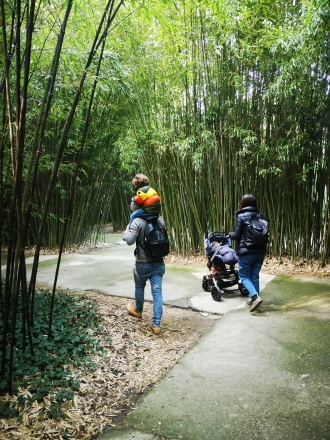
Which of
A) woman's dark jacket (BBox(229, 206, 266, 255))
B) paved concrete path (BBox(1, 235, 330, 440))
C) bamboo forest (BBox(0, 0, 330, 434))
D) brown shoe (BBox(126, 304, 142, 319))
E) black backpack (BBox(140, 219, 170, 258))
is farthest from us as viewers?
bamboo forest (BBox(0, 0, 330, 434))

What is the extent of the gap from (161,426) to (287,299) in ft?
7.18

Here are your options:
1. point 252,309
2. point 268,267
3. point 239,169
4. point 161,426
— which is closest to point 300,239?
point 268,267

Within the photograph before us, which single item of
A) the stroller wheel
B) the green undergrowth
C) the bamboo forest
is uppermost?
the bamboo forest

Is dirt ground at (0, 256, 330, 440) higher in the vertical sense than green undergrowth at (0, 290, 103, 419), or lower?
lower

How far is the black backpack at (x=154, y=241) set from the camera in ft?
8.05

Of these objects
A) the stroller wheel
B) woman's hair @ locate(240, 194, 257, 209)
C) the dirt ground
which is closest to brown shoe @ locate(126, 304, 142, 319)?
the dirt ground

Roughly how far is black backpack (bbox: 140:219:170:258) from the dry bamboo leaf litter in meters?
0.68

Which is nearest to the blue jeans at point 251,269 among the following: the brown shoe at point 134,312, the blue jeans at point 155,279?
the blue jeans at point 155,279

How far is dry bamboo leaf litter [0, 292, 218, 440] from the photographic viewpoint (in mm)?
1488

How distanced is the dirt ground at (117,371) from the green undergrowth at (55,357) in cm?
4

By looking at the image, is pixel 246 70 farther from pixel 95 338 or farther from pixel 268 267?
pixel 95 338

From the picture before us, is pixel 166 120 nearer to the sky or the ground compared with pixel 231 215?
nearer to the sky

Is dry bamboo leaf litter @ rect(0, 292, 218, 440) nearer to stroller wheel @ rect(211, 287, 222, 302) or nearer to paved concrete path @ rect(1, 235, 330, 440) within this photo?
paved concrete path @ rect(1, 235, 330, 440)

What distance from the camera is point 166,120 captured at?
4.93 metres
